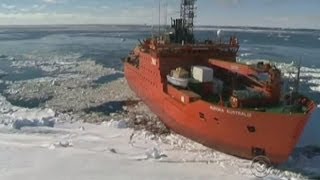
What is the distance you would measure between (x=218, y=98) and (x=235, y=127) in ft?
9.63

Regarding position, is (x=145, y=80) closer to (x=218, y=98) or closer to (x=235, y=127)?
(x=218, y=98)

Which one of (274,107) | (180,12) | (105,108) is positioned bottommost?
(105,108)

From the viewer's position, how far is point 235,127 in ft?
42.7

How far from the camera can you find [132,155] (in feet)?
43.7

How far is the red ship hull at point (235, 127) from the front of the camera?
12.1 meters

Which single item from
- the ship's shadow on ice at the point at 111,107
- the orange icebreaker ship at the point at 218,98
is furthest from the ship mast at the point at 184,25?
the ship's shadow on ice at the point at 111,107

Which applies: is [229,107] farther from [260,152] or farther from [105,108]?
[105,108]

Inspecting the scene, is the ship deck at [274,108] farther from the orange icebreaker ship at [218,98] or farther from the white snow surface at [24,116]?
the white snow surface at [24,116]

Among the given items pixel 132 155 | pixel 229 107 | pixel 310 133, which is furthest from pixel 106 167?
pixel 310 133

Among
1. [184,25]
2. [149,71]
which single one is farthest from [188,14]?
[149,71]

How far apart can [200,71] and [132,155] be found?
4.69m

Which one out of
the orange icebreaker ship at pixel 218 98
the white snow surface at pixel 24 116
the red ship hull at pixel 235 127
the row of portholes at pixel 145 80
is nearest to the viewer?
the red ship hull at pixel 235 127

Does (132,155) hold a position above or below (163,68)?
below

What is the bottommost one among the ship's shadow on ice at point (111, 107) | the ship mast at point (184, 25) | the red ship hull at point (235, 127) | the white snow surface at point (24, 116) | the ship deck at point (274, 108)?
the ship's shadow on ice at point (111, 107)
